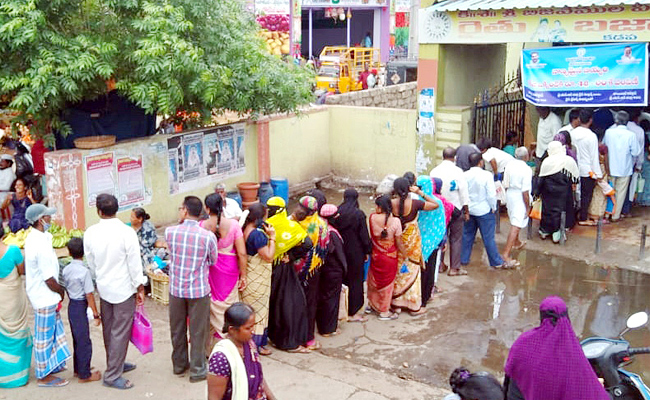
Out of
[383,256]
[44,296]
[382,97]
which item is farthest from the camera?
[382,97]

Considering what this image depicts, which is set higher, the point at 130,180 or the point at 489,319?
the point at 130,180

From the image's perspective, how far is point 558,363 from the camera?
430cm

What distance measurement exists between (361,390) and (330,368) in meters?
0.60

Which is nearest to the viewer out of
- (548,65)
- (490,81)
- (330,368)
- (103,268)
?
(103,268)

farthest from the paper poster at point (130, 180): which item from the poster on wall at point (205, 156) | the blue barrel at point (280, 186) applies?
the blue barrel at point (280, 186)

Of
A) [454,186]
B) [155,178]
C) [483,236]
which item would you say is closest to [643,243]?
[483,236]

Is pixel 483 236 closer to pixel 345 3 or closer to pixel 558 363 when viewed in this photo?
pixel 558 363

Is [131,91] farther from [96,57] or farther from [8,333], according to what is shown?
[8,333]

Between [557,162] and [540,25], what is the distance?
2.30 metres

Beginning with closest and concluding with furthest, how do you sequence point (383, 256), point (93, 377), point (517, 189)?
point (93, 377)
point (383, 256)
point (517, 189)

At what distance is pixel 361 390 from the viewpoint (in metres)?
6.25

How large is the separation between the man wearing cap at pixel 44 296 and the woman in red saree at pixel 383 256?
3.20 m

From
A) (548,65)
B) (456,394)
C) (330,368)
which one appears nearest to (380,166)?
(548,65)

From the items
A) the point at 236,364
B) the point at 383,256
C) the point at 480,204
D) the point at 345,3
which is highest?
the point at 345,3
